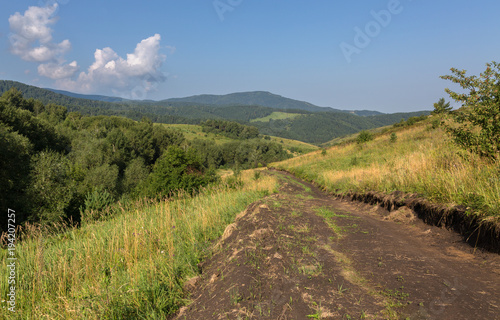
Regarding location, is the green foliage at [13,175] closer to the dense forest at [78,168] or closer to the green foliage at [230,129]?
the dense forest at [78,168]

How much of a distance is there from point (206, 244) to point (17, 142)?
104 feet

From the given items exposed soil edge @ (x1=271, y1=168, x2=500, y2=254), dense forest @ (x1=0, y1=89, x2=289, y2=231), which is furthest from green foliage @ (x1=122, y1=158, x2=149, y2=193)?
exposed soil edge @ (x1=271, y1=168, x2=500, y2=254)

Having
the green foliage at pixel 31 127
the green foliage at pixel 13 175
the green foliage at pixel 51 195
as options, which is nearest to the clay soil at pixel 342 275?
the green foliage at pixel 51 195

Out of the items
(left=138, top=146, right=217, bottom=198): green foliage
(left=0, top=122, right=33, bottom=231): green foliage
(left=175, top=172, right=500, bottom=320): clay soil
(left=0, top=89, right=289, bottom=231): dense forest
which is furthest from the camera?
(left=0, top=122, right=33, bottom=231): green foliage

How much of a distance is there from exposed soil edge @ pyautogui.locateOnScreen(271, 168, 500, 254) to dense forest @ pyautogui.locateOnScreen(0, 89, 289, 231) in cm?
637

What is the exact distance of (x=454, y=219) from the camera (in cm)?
456

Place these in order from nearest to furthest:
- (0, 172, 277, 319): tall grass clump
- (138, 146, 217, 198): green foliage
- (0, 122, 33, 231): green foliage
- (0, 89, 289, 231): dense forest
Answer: (0, 172, 277, 319): tall grass clump < (138, 146, 217, 198): green foliage < (0, 89, 289, 231): dense forest < (0, 122, 33, 231): green foliage

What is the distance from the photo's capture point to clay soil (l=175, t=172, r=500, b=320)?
8.07 ft

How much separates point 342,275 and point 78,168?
45.2 m

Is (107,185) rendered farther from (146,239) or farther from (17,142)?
(146,239)

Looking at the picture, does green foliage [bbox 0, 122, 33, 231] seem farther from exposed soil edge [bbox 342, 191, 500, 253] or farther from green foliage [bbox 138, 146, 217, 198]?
exposed soil edge [bbox 342, 191, 500, 253]

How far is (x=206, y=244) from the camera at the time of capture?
16.2ft

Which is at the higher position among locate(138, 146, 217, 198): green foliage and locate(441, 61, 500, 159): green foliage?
locate(441, 61, 500, 159): green foliage

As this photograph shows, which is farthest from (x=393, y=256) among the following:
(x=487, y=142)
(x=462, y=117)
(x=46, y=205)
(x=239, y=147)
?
(x=239, y=147)
